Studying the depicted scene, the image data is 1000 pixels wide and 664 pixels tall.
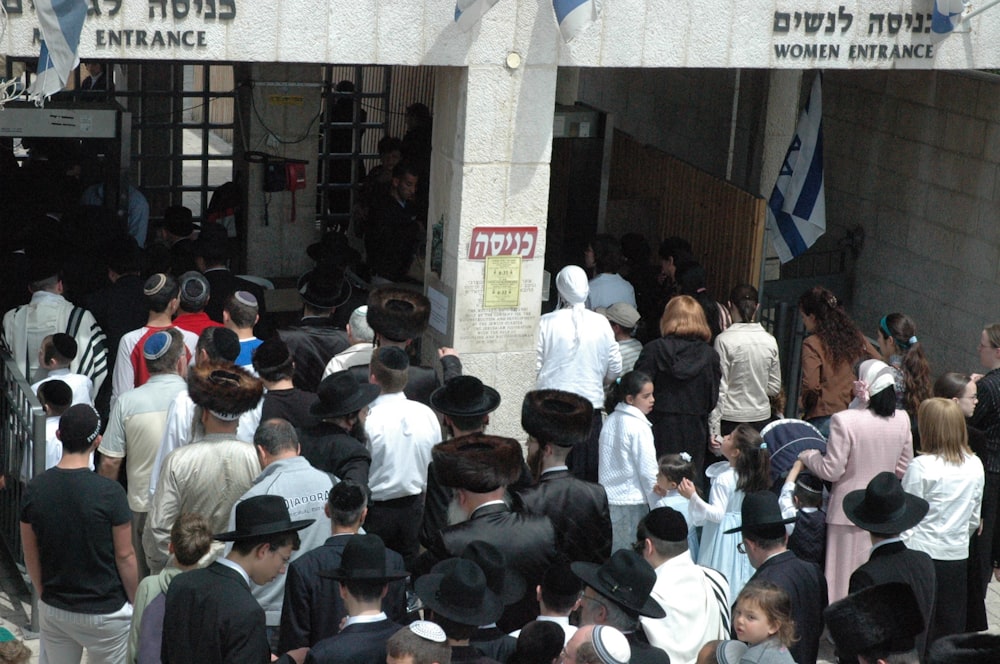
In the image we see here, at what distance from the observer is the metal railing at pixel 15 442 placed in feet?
22.7

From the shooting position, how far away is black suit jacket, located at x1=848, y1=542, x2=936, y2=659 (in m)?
5.84

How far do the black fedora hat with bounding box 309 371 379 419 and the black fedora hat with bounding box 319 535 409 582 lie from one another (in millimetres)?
1467

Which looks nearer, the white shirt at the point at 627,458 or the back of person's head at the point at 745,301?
the white shirt at the point at 627,458

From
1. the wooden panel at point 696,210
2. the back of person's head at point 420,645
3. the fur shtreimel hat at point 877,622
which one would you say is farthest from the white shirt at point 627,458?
the wooden panel at point 696,210

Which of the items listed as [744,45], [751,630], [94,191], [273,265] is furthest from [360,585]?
[273,265]

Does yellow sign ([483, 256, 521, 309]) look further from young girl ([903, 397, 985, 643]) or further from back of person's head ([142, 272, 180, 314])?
young girl ([903, 397, 985, 643])

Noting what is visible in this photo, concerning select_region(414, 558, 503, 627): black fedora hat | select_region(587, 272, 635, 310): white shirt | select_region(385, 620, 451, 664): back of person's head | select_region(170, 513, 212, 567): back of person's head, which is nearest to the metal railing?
select_region(170, 513, 212, 567): back of person's head

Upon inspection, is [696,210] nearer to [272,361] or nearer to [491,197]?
[491,197]

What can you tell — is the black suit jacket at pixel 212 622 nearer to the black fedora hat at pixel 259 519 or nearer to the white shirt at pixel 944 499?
the black fedora hat at pixel 259 519

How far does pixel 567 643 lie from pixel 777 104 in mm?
7429

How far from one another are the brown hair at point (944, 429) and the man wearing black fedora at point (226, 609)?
3.50 metres

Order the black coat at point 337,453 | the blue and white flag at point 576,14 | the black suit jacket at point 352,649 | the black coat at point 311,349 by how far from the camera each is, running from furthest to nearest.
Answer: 1. the blue and white flag at point 576,14
2. the black coat at point 311,349
3. the black coat at point 337,453
4. the black suit jacket at point 352,649

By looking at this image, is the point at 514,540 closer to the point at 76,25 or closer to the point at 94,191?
the point at 76,25

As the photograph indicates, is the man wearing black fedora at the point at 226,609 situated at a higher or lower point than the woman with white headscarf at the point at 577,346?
lower
